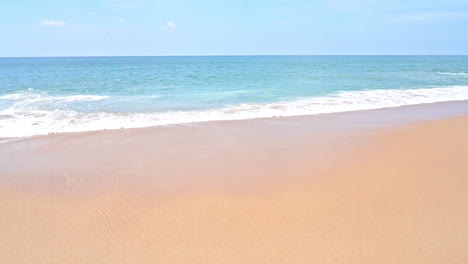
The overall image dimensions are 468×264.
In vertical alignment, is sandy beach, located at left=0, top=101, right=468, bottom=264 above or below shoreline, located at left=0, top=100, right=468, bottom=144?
below

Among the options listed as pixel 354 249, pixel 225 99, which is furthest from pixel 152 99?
pixel 354 249

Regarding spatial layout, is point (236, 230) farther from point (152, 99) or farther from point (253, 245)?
point (152, 99)

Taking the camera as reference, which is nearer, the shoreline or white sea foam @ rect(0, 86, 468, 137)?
the shoreline

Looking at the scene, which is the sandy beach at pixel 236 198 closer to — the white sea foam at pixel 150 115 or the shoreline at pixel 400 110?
the shoreline at pixel 400 110

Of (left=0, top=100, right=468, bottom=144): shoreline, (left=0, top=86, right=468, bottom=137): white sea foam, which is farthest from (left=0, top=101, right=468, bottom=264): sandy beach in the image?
(left=0, top=86, right=468, bottom=137): white sea foam

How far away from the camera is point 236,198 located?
4145mm

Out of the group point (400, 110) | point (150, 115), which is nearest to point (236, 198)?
point (150, 115)

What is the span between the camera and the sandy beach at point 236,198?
9.90 ft

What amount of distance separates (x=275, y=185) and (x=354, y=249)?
67.6 inches

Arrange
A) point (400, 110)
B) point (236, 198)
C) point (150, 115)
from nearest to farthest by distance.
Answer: point (236, 198)
point (150, 115)
point (400, 110)

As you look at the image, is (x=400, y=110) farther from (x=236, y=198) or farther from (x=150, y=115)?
(x=236, y=198)

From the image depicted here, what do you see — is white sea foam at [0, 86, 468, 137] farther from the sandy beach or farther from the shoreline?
the sandy beach

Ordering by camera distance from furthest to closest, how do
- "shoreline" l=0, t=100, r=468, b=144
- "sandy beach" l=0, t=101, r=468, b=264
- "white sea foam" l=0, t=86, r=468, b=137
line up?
1. "white sea foam" l=0, t=86, r=468, b=137
2. "shoreline" l=0, t=100, r=468, b=144
3. "sandy beach" l=0, t=101, r=468, b=264

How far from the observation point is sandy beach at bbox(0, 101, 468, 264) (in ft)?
9.90
